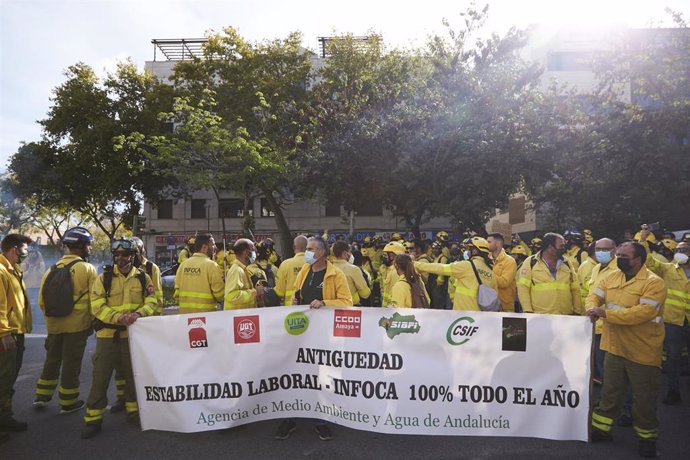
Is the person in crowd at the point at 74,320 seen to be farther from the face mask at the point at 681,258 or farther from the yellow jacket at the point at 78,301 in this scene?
the face mask at the point at 681,258

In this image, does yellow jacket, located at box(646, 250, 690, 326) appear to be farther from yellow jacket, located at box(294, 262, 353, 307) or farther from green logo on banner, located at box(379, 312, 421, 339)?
yellow jacket, located at box(294, 262, 353, 307)

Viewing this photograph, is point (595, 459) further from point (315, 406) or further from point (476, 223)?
point (476, 223)

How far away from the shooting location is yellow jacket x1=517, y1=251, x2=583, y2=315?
20.0ft

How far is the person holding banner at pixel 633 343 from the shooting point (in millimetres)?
4496

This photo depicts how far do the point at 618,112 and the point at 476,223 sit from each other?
6.15 metres

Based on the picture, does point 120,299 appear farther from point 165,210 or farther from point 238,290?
point 165,210

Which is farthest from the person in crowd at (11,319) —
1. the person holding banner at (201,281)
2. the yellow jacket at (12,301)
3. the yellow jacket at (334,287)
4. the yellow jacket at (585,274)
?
the yellow jacket at (585,274)

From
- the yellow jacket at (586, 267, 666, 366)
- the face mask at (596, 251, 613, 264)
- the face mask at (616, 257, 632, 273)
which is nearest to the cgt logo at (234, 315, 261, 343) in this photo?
the yellow jacket at (586, 267, 666, 366)

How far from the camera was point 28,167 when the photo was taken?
105 feet

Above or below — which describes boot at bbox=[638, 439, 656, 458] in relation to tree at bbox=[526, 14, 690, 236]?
below

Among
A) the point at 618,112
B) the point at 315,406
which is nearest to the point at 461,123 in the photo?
the point at 618,112

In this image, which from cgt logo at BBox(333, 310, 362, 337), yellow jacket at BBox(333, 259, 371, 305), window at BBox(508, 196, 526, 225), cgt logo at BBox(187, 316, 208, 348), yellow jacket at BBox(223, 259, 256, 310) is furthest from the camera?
window at BBox(508, 196, 526, 225)

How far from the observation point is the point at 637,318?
4.47 metres

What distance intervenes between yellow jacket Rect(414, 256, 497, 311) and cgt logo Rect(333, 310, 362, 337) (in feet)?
4.45
